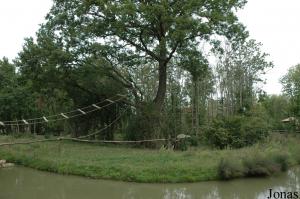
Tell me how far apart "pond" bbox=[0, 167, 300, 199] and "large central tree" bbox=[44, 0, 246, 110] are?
7.90 meters

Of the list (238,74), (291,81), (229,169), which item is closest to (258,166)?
(229,169)

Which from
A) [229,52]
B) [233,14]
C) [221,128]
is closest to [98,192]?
[221,128]

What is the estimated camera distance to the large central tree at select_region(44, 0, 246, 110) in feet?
57.8

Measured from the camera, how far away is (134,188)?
11172 millimetres

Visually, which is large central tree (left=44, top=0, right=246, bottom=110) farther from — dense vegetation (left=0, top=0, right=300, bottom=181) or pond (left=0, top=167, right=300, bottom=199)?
pond (left=0, top=167, right=300, bottom=199)

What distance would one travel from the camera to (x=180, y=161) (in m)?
13.3

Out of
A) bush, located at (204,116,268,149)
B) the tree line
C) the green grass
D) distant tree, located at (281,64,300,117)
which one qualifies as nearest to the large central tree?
the tree line

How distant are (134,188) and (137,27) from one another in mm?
9982

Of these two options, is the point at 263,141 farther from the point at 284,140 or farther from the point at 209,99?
the point at 209,99

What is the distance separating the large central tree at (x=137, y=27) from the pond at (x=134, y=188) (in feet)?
25.9

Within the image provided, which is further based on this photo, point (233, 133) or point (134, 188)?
point (233, 133)

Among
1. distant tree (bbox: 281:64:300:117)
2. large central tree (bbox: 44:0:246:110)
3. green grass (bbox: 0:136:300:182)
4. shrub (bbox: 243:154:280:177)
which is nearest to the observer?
green grass (bbox: 0:136:300:182)

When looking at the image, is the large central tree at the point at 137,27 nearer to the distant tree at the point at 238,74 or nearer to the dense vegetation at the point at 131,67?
the dense vegetation at the point at 131,67

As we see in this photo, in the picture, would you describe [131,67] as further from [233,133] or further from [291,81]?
[291,81]
